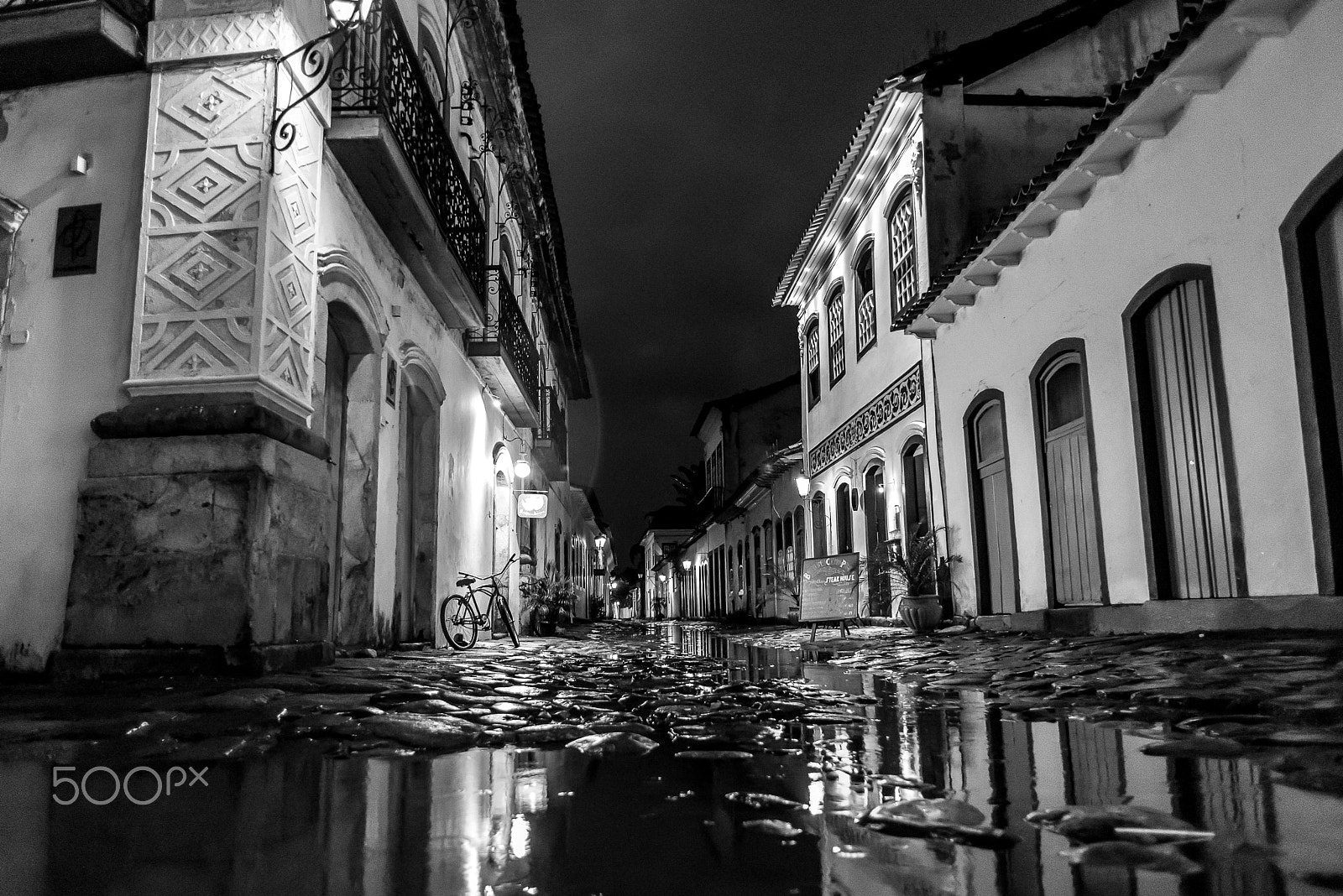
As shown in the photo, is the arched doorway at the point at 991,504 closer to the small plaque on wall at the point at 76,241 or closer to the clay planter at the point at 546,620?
the clay planter at the point at 546,620

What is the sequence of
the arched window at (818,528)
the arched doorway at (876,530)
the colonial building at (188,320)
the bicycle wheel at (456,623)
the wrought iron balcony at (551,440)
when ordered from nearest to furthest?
the colonial building at (188,320), the bicycle wheel at (456,623), the arched doorway at (876,530), the arched window at (818,528), the wrought iron balcony at (551,440)

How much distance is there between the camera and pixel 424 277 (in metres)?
10.4

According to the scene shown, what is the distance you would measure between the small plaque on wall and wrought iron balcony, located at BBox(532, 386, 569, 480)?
14.2 m

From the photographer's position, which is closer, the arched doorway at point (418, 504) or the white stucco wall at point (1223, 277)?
the white stucco wall at point (1223, 277)

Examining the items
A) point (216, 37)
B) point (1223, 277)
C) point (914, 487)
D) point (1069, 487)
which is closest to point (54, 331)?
point (216, 37)

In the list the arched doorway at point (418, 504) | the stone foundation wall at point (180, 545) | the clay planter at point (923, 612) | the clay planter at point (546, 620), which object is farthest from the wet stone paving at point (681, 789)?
the clay planter at point (546, 620)

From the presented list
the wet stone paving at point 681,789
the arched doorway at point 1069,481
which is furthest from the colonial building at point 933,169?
the wet stone paving at point 681,789

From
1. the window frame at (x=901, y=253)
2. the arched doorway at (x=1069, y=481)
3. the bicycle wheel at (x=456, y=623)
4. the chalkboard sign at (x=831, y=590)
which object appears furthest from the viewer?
the window frame at (x=901, y=253)

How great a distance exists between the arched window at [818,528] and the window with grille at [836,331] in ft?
9.28

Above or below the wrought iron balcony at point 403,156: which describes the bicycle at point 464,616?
below

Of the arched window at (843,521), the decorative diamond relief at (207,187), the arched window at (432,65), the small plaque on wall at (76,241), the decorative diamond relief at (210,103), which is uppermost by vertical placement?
the arched window at (432,65)

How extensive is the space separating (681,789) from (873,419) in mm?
14668

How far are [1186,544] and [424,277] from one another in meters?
8.16

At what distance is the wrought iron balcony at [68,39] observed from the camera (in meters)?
6.04
